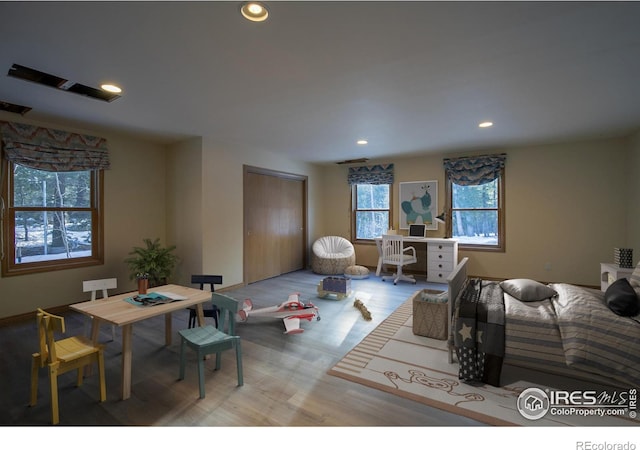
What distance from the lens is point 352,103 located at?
3061mm

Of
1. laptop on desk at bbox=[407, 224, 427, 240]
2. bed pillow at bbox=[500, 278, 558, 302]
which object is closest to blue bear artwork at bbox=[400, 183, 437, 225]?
laptop on desk at bbox=[407, 224, 427, 240]

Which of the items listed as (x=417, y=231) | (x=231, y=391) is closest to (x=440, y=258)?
(x=417, y=231)

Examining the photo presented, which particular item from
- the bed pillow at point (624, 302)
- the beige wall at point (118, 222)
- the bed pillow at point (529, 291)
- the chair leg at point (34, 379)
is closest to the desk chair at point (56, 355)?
the chair leg at point (34, 379)

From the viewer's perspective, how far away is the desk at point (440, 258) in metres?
5.17

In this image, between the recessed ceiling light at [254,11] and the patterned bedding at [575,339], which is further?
the patterned bedding at [575,339]

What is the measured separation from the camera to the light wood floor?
1771mm

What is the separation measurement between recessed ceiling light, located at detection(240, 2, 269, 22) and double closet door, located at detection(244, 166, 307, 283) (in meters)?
3.39

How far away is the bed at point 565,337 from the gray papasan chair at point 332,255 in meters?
3.52

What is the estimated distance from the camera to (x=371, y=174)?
631 cm

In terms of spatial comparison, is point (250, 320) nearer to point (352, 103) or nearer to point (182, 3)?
point (352, 103)

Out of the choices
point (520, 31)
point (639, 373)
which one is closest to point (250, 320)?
point (639, 373)

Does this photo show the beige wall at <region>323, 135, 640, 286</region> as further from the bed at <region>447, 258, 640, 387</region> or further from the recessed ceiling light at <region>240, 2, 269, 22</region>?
the recessed ceiling light at <region>240, 2, 269, 22</region>

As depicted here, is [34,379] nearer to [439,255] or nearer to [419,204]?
[439,255]

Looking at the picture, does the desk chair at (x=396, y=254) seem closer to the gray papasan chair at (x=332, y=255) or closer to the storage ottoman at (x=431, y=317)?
the gray papasan chair at (x=332, y=255)
